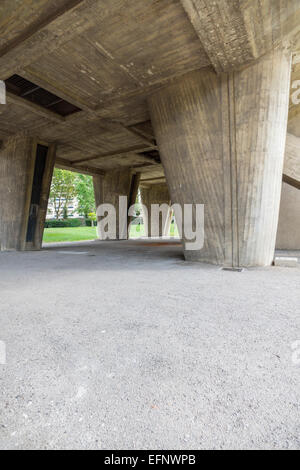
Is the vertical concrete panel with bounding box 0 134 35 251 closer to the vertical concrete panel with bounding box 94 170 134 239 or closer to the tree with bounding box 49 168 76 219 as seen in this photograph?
the vertical concrete panel with bounding box 94 170 134 239

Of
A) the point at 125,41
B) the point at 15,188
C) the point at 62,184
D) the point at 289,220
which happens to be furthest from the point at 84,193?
→ the point at 125,41

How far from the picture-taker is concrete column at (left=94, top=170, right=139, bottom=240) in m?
22.1

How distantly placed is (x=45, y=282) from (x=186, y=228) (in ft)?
16.3

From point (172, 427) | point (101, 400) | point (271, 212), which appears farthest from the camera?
point (271, 212)

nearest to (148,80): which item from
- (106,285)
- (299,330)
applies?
(106,285)

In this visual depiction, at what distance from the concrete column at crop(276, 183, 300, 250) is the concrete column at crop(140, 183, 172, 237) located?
57.0ft

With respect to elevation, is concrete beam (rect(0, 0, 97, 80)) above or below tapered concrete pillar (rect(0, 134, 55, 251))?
above

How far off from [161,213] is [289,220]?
60.1 ft

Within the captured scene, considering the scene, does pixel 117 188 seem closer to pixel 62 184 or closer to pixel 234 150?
pixel 234 150

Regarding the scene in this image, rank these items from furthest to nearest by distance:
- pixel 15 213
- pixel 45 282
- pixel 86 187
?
pixel 86 187 < pixel 15 213 < pixel 45 282

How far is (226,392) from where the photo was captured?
1.73 m

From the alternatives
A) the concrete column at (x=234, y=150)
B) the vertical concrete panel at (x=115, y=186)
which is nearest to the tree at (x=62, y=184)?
the vertical concrete panel at (x=115, y=186)

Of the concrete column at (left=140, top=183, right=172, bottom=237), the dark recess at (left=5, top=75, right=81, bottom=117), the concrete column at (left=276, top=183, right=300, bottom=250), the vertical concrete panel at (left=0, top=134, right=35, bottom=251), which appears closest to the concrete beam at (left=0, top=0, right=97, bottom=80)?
the dark recess at (left=5, top=75, right=81, bottom=117)
